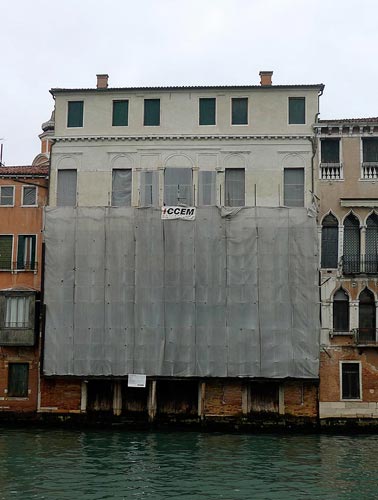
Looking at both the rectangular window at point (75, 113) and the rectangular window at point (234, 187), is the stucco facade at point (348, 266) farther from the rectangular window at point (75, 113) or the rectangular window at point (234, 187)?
the rectangular window at point (75, 113)

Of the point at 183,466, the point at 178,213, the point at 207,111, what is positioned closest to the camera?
the point at 183,466

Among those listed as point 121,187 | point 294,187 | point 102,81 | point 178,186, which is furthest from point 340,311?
point 102,81

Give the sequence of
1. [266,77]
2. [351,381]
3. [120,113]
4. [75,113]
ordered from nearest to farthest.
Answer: [351,381], [120,113], [75,113], [266,77]

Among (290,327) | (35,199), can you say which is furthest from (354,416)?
(35,199)

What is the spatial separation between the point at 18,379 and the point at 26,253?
511 cm

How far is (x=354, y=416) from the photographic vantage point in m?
30.6

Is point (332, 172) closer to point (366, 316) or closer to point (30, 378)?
point (366, 316)

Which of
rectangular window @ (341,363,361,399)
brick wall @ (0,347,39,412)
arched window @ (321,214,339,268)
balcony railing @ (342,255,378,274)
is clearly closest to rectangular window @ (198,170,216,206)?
arched window @ (321,214,339,268)

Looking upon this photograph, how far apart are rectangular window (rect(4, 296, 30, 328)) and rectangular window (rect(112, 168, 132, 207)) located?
5.35 metres

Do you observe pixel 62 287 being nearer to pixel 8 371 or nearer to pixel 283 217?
pixel 8 371

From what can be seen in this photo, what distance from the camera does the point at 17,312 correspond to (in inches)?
1270

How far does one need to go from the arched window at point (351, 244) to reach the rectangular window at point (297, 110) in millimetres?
4442

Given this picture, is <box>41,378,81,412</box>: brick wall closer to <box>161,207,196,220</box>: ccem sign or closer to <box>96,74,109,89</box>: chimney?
<box>161,207,196,220</box>: ccem sign

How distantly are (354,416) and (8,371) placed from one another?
13.8 meters
